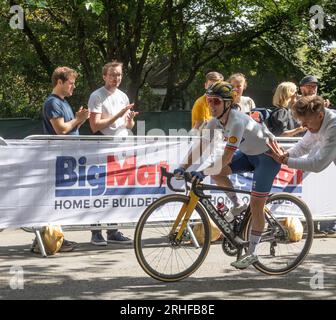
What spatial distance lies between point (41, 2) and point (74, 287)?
208 inches

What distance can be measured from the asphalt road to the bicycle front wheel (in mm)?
136

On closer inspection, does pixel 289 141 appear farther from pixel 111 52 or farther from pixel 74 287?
pixel 111 52

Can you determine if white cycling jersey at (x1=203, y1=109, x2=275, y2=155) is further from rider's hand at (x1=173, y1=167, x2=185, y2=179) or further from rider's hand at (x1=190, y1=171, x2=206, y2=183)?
rider's hand at (x1=173, y1=167, x2=185, y2=179)

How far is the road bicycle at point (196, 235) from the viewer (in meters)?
6.23

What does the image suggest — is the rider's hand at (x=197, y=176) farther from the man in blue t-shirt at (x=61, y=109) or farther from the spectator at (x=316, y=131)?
the man in blue t-shirt at (x=61, y=109)

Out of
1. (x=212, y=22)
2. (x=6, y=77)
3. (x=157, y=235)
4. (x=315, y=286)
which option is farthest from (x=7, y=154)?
(x=212, y=22)

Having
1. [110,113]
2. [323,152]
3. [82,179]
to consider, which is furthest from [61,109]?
[323,152]

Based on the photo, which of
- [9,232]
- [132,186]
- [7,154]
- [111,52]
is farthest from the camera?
[111,52]

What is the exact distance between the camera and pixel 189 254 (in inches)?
251

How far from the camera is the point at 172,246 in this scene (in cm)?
637

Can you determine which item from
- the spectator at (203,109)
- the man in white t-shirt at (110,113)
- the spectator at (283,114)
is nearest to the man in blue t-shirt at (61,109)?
the man in white t-shirt at (110,113)

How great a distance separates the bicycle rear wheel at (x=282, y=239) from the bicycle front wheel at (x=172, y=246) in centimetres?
67

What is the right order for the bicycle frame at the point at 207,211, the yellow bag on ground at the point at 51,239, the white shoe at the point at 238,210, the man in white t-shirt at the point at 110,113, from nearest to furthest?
the bicycle frame at the point at 207,211, the white shoe at the point at 238,210, the yellow bag on ground at the point at 51,239, the man in white t-shirt at the point at 110,113

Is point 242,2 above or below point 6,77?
above
